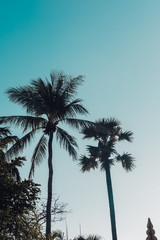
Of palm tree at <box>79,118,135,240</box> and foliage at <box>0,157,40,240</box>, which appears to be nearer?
foliage at <box>0,157,40,240</box>

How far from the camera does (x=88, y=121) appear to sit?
19.0 m

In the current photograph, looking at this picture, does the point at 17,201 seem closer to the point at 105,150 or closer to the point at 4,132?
the point at 4,132

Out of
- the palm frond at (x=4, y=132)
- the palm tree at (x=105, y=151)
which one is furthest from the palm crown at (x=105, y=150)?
the palm frond at (x=4, y=132)

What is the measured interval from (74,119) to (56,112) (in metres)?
1.26

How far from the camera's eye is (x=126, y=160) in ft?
88.2

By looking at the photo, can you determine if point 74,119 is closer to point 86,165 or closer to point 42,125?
point 42,125

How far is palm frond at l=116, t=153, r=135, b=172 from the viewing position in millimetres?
26750

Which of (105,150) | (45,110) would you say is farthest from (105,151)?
(45,110)

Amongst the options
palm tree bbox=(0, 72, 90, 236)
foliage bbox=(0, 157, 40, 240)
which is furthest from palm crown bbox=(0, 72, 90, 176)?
foliage bbox=(0, 157, 40, 240)

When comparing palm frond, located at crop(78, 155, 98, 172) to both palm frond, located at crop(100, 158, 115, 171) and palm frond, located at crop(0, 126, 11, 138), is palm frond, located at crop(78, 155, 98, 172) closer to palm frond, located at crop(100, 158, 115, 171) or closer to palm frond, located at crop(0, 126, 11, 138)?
palm frond, located at crop(100, 158, 115, 171)

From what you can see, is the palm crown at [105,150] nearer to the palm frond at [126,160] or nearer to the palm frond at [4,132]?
the palm frond at [126,160]

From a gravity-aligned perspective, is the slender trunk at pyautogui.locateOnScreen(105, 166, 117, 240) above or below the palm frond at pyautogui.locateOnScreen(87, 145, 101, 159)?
below

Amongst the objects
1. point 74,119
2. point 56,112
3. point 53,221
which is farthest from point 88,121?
point 53,221

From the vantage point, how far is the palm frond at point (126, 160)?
26750mm
